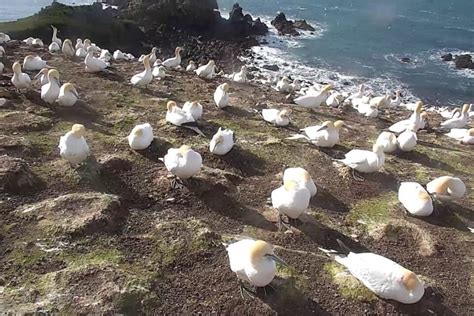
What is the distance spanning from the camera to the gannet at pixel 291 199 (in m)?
9.76

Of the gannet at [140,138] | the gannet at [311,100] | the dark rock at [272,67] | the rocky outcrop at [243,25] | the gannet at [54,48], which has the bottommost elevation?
the dark rock at [272,67]

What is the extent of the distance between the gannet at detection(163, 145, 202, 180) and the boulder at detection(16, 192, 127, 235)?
1369 mm

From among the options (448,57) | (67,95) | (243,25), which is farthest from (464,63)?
(67,95)

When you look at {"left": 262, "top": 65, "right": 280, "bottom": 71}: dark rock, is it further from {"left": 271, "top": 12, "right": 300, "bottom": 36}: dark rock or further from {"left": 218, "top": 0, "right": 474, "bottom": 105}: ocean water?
{"left": 271, "top": 12, "right": 300, "bottom": 36}: dark rock

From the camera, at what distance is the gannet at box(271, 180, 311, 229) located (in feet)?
32.0

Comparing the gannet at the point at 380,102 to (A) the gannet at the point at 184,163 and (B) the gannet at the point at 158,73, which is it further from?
(A) the gannet at the point at 184,163

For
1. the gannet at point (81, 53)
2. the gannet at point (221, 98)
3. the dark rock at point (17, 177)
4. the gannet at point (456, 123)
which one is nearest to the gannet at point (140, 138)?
the dark rock at point (17, 177)

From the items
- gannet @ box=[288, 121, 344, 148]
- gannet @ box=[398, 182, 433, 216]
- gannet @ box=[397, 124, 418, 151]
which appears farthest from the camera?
gannet @ box=[397, 124, 418, 151]

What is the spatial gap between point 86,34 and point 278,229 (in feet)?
117

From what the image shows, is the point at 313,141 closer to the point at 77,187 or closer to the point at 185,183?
the point at 185,183

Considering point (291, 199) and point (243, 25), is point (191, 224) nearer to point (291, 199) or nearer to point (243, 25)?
point (291, 199)

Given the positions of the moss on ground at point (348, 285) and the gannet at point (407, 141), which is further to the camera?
the gannet at point (407, 141)

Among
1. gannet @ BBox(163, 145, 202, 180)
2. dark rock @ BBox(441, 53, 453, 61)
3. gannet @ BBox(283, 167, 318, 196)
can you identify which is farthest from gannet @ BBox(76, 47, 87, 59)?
dark rock @ BBox(441, 53, 453, 61)

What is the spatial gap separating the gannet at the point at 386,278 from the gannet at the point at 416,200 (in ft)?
9.85
